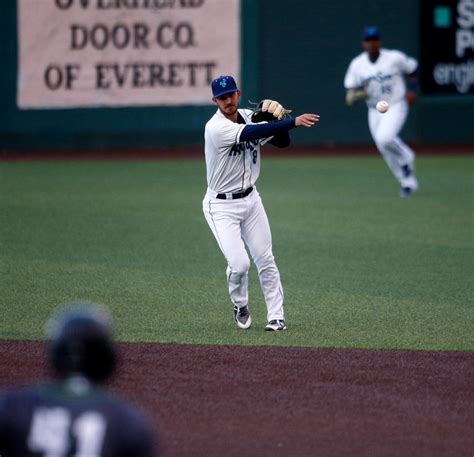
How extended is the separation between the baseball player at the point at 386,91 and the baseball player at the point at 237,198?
8137mm

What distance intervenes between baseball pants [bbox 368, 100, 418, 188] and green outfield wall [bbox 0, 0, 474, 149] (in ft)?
21.5

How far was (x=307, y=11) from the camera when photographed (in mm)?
23875

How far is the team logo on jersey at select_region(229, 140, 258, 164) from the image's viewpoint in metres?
8.91

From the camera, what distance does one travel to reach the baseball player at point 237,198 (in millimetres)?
8859

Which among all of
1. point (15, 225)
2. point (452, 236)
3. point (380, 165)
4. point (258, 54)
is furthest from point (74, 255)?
point (258, 54)

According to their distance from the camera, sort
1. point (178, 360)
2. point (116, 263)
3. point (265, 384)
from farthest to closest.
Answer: point (116, 263) → point (178, 360) → point (265, 384)

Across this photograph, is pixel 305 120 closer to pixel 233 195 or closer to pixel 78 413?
pixel 233 195

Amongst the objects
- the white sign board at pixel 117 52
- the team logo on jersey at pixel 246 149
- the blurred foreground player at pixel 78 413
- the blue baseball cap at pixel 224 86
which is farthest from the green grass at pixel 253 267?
the blurred foreground player at pixel 78 413

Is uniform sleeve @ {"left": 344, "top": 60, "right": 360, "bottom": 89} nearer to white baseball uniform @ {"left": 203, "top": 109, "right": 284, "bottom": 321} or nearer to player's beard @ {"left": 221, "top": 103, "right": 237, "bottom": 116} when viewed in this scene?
white baseball uniform @ {"left": 203, "top": 109, "right": 284, "bottom": 321}

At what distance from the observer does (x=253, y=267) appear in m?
12.6

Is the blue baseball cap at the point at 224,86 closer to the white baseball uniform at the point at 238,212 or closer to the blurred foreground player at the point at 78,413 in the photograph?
the white baseball uniform at the point at 238,212

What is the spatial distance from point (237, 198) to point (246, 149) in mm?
369

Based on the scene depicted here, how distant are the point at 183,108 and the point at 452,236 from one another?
10370 mm

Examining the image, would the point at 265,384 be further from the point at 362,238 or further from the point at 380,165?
the point at 380,165
